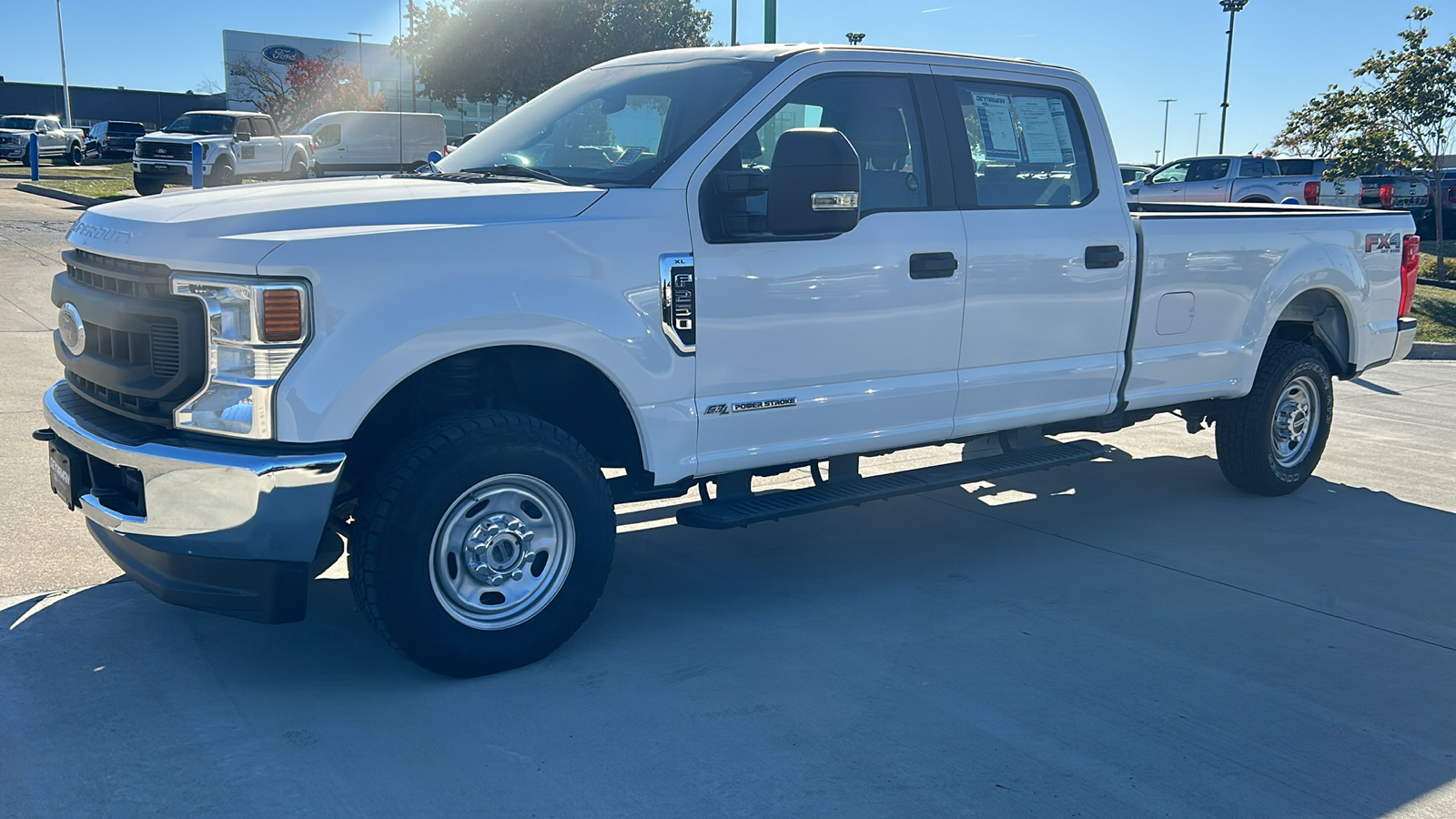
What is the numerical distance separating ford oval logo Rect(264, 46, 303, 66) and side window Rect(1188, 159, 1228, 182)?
192 feet

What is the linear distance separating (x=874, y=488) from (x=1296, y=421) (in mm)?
3047

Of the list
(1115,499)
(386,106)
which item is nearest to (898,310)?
(1115,499)

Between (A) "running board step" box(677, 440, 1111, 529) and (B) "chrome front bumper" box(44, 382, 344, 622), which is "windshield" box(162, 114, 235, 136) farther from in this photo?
(B) "chrome front bumper" box(44, 382, 344, 622)

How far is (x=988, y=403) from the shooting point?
17.1 ft

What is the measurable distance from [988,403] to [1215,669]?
1434mm

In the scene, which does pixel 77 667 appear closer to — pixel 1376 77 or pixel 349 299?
pixel 349 299

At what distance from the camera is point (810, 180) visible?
416 centimetres

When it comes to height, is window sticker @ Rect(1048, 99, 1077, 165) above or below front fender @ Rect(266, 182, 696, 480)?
above

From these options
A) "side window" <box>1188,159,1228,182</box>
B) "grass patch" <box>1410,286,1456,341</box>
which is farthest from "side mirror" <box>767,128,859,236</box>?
"side window" <box>1188,159,1228,182</box>

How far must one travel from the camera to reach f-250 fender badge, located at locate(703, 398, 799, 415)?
439cm

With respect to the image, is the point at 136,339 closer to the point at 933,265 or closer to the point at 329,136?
the point at 933,265

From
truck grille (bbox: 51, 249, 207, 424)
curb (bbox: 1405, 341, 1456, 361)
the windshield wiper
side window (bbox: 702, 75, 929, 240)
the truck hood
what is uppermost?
side window (bbox: 702, 75, 929, 240)

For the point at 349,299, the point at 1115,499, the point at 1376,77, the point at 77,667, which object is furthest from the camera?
the point at 1376,77

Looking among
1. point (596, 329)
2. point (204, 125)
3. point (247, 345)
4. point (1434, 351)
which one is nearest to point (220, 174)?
point (204, 125)
